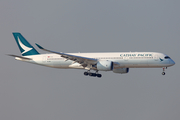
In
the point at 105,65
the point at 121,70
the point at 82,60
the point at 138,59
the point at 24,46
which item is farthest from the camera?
the point at 24,46

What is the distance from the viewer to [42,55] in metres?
73.9

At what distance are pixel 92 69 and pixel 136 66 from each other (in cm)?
893

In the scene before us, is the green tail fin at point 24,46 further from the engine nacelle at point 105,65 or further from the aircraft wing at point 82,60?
the engine nacelle at point 105,65

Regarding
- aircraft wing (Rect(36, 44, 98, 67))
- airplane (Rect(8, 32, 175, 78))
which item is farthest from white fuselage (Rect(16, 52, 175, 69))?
aircraft wing (Rect(36, 44, 98, 67))

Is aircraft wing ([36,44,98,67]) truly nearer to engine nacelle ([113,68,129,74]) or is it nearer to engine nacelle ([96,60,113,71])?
engine nacelle ([96,60,113,71])

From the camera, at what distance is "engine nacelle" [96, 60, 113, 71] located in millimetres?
65812

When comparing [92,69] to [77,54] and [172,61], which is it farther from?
[172,61]

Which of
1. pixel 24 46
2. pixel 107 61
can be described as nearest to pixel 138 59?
pixel 107 61

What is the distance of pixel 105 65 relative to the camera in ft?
217

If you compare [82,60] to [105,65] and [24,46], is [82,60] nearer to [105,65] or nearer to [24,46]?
[105,65]

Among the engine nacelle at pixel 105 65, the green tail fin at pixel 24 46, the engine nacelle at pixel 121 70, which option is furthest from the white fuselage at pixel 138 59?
the green tail fin at pixel 24 46

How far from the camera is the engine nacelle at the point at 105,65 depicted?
6581 cm

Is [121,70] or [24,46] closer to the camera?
[121,70]

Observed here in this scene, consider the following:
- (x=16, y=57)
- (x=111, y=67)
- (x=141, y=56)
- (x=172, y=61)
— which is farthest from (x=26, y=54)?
(x=172, y=61)
